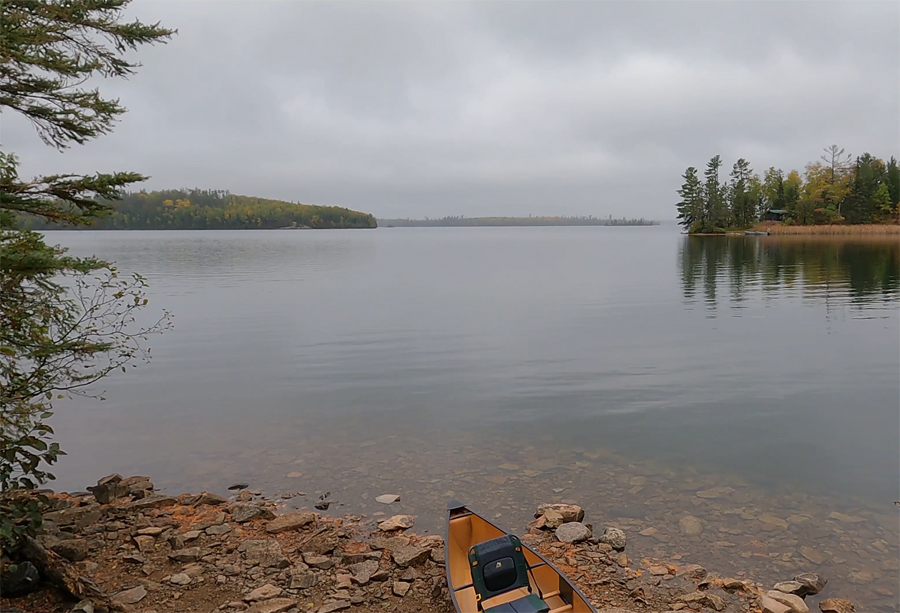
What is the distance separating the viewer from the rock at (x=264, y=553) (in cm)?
773

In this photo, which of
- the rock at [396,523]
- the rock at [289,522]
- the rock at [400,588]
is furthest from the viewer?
the rock at [396,523]

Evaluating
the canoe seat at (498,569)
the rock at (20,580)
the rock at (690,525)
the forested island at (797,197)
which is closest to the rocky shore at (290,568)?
the rock at (20,580)

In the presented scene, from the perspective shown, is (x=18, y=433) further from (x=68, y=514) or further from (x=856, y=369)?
(x=856, y=369)

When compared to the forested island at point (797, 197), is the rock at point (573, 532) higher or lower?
lower

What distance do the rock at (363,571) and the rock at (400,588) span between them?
0.37 meters

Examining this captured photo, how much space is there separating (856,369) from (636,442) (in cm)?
1119

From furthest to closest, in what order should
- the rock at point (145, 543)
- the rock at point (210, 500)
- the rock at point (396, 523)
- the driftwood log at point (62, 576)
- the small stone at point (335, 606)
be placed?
1. the rock at point (210, 500)
2. the rock at point (396, 523)
3. the rock at point (145, 543)
4. the small stone at point (335, 606)
5. the driftwood log at point (62, 576)

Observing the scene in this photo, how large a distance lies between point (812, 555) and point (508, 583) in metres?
4.67

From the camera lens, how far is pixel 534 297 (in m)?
39.1

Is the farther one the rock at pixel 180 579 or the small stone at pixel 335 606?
the rock at pixel 180 579

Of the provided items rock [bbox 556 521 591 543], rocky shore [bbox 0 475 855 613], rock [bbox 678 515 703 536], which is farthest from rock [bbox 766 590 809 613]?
rock [bbox 556 521 591 543]

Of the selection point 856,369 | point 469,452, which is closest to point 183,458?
point 469,452

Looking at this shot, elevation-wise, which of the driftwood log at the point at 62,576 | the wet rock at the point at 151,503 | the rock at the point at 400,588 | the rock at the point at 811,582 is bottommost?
the rock at the point at 811,582

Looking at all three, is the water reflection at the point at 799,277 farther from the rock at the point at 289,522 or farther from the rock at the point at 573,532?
the rock at the point at 289,522
